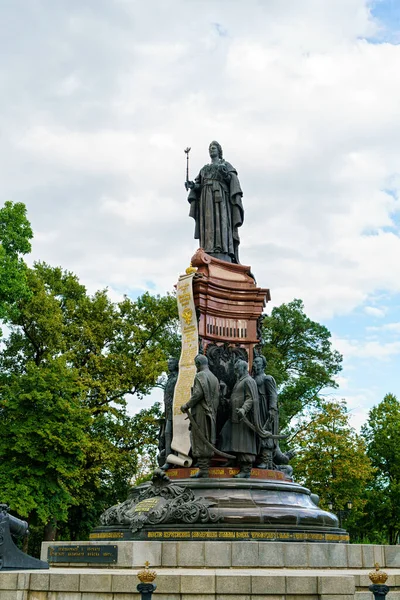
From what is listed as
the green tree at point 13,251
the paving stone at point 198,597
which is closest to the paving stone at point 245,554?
the paving stone at point 198,597

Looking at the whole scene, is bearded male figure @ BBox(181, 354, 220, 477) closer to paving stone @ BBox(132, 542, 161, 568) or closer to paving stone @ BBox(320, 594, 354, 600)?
paving stone @ BBox(132, 542, 161, 568)

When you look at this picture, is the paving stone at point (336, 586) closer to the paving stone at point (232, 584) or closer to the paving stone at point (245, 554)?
the paving stone at point (232, 584)

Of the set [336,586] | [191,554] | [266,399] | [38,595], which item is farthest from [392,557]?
[38,595]

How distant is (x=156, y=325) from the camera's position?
36.2 metres

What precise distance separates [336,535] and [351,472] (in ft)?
74.7

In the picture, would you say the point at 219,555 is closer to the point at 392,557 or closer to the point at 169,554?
the point at 169,554

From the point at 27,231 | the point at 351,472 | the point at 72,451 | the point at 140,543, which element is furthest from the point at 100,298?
the point at 140,543

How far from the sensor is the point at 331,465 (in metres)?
36.3

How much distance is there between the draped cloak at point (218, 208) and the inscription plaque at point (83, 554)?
24.7 feet

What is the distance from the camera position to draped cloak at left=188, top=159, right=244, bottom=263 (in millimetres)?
17641

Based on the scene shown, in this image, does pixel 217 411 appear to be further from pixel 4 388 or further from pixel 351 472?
pixel 351 472

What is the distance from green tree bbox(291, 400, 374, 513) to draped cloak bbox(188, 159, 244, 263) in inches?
822

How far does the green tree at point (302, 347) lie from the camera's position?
133 ft

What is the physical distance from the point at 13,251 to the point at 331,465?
1785 centimetres
